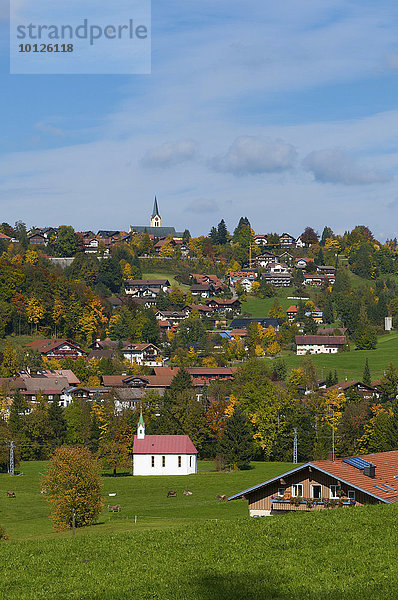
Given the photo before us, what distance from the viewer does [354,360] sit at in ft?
455

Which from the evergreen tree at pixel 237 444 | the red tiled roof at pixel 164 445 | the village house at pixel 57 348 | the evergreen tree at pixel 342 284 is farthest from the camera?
the evergreen tree at pixel 342 284

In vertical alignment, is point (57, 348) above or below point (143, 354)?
above

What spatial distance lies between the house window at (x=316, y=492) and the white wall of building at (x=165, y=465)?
49680mm

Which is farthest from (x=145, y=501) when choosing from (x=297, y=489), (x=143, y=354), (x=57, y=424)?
(x=143, y=354)

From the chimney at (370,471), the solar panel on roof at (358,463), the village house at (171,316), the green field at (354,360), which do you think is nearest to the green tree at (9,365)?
the green field at (354,360)

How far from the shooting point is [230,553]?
2394 cm

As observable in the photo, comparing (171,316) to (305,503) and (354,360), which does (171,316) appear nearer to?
(354,360)

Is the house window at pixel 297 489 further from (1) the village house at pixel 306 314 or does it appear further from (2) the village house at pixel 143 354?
(1) the village house at pixel 306 314

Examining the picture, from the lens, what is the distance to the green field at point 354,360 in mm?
129250

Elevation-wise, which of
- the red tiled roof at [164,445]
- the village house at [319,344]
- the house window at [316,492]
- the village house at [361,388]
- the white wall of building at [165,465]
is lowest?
the white wall of building at [165,465]

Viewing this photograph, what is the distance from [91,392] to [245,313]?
226 feet

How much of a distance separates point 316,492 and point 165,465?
51.2 m

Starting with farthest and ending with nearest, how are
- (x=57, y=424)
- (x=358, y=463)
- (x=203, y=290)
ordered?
1. (x=203, y=290)
2. (x=57, y=424)
3. (x=358, y=463)

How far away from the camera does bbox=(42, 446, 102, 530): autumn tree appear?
4528 cm
